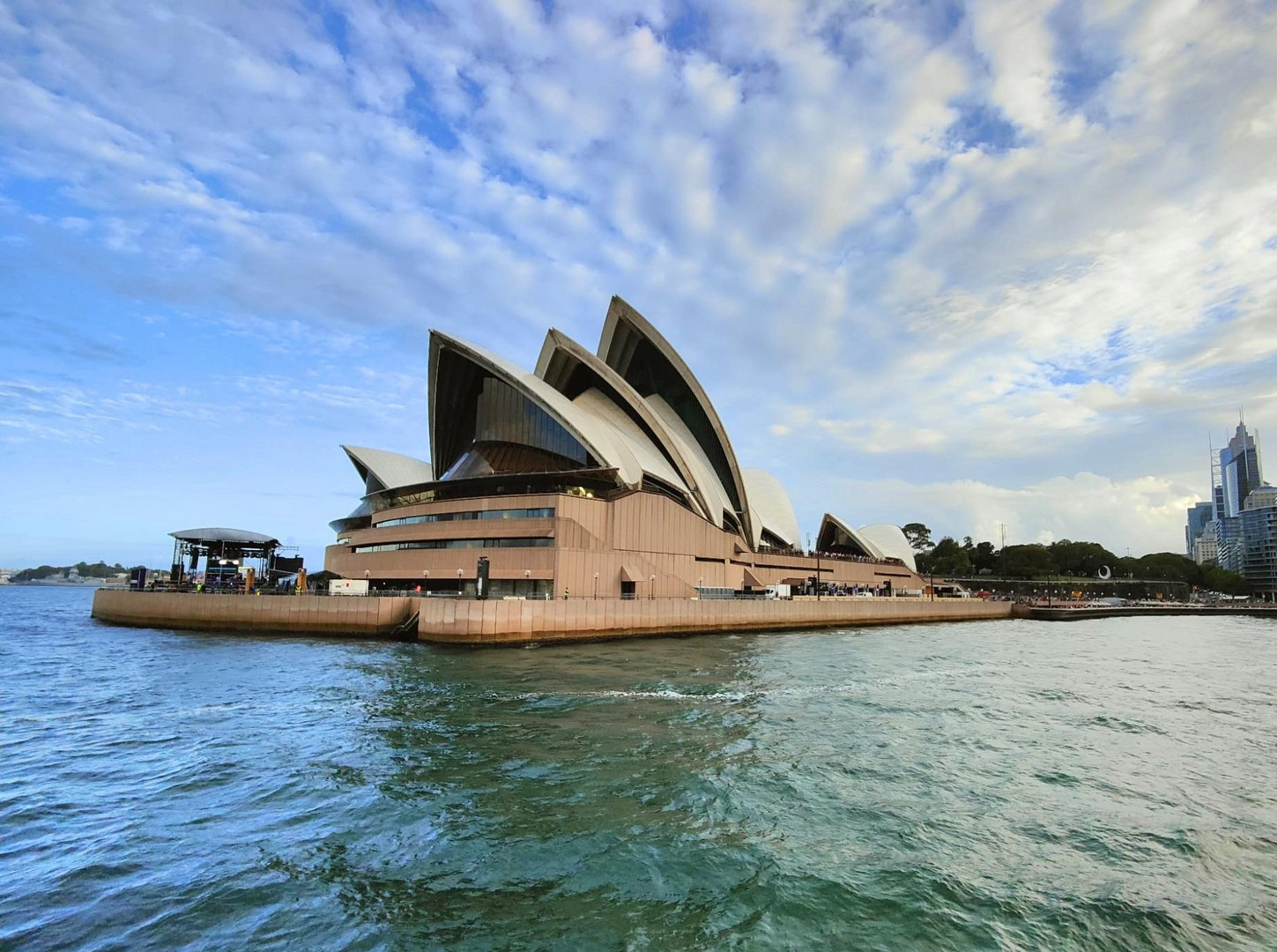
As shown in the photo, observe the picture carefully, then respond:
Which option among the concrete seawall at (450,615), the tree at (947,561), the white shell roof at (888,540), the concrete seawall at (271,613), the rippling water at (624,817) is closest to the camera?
the rippling water at (624,817)

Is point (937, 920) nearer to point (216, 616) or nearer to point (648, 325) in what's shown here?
point (216, 616)

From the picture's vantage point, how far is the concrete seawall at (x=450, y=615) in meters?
28.5

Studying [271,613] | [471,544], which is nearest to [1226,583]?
[471,544]

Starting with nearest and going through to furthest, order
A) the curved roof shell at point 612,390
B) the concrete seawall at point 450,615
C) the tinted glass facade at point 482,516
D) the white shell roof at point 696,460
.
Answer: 1. the concrete seawall at point 450,615
2. the tinted glass facade at point 482,516
3. the curved roof shell at point 612,390
4. the white shell roof at point 696,460

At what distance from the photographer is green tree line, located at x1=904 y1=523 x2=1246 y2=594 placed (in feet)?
386

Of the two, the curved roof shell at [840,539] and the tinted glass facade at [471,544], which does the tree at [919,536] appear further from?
the tinted glass facade at [471,544]

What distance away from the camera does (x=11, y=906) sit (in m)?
6.02

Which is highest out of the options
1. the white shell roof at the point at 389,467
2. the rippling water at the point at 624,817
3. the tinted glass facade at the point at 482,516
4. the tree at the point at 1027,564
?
the white shell roof at the point at 389,467

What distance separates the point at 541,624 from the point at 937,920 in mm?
25144

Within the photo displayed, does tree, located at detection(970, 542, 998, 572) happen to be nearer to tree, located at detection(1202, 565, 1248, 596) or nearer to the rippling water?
tree, located at detection(1202, 565, 1248, 596)

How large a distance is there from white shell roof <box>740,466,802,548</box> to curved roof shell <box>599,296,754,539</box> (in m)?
6.90

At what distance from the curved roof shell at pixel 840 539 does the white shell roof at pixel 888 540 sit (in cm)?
92

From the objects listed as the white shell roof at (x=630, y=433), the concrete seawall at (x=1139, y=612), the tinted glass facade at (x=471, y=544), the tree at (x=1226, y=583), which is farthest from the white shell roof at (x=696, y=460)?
the tree at (x=1226, y=583)

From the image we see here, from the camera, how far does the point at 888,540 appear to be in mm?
81562
